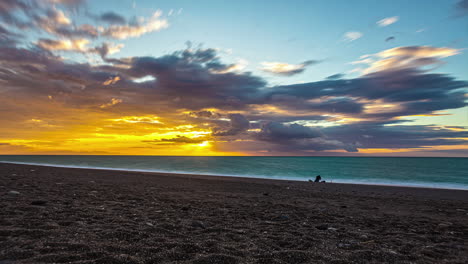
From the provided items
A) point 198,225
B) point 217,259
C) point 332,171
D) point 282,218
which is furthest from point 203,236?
point 332,171

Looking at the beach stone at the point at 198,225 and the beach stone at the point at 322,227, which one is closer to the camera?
the beach stone at the point at 198,225

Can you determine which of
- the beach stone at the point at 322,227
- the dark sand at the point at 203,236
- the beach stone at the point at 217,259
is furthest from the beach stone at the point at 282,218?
the beach stone at the point at 217,259

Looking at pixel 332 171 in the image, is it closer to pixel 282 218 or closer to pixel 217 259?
pixel 282 218

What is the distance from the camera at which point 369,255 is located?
14.5ft

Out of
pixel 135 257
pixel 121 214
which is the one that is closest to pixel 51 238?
pixel 135 257

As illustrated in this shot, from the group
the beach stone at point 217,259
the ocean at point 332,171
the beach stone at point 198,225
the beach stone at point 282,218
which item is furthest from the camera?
the ocean at point 332,171

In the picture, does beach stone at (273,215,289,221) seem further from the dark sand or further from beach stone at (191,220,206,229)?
beach stone at (191,220,206,229)

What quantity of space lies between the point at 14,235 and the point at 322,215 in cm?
823

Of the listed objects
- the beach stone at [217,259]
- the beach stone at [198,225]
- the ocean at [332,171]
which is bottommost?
the ocean at [332,171]

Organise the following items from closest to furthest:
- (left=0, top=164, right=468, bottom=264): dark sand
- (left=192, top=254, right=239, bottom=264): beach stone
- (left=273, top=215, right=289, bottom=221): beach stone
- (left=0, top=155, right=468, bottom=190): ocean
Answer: (left=192, top=254, right=239, bottom=264): beach stone
(left=0, top=164, right=468, bottom=264): dark sand
(left=273, top=215, right=289, bottom=221): beach stone
(left=0, top=155, right=468, bottom=190): ocean

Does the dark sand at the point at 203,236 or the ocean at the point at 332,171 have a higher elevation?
the dark sand at the point at 203,236

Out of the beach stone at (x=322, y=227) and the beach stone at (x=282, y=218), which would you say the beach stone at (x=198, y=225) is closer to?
the beach stone at (x=282, y=218)

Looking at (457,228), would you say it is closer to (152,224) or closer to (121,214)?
(152,224)

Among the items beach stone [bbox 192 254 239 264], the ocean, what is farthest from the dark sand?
the ocean
